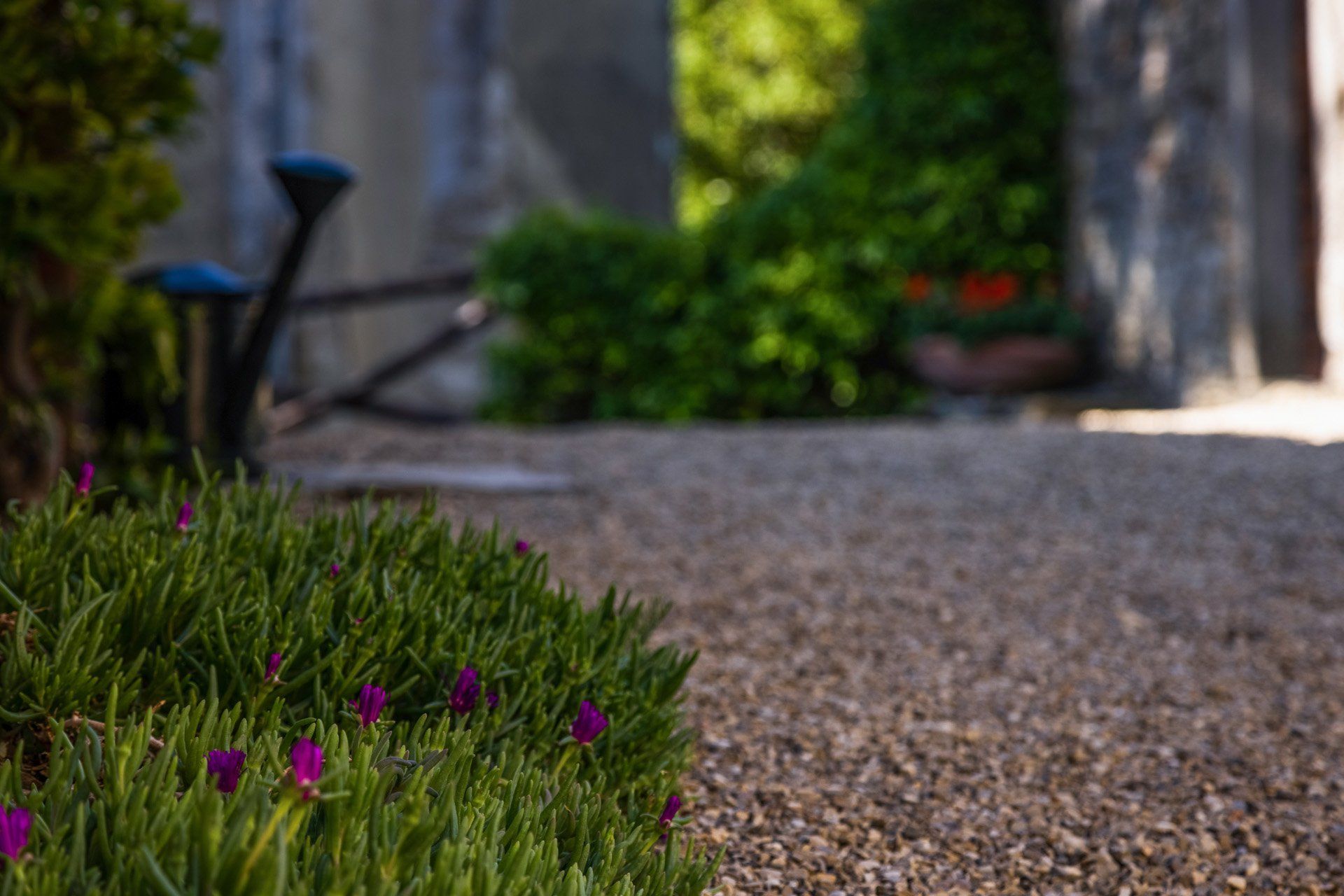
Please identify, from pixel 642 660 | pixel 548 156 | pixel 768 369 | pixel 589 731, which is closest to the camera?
pixel 589 731

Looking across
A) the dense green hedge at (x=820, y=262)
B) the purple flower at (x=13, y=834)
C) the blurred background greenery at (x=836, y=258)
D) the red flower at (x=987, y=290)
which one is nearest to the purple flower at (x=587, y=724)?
the purple flower at (x=13, y=834)

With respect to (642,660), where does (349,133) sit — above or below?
above

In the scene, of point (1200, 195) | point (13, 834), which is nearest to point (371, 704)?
point (13, 834)

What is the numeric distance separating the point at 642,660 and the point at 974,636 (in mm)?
960

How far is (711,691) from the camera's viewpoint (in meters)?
2.18

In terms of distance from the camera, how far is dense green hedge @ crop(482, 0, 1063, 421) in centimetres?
708

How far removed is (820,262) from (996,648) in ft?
16.1

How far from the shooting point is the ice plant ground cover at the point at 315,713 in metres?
0.98

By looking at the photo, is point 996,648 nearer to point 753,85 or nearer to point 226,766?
point 226,766

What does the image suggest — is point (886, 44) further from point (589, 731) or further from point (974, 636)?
point (589, 731)

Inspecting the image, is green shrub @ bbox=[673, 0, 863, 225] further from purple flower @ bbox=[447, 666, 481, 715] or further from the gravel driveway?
purple flower @ bbox=[447, 666, 481, 715]

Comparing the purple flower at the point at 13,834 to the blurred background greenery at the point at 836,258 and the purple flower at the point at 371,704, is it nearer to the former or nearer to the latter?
the purple flower at the point at 371,704

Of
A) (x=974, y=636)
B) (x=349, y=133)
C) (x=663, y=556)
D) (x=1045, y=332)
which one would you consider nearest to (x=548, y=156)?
(x=349, y=133)

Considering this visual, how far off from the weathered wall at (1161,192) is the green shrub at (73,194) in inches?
173
